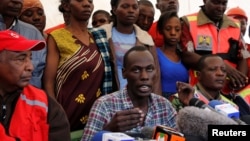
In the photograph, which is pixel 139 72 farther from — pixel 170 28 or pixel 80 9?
pixel 170 28

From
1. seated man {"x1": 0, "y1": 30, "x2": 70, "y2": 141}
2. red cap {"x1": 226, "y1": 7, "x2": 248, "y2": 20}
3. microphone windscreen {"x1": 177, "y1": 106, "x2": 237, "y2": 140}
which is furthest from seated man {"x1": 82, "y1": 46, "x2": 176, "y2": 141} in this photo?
red cap {"x1": 226, "y1": 7, "x2": 248, "y2": 20}

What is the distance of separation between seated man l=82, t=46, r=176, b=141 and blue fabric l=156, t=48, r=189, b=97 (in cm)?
97

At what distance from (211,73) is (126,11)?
820mm

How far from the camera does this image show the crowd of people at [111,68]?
104 inches

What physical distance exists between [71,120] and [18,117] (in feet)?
3.28

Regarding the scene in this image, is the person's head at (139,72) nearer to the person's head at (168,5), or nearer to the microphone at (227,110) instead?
the microphone at (227,110)

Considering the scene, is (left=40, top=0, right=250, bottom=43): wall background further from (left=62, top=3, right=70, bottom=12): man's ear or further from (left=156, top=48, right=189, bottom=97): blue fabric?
(left=156, top=48, right=189, bottom=97): blue fabric

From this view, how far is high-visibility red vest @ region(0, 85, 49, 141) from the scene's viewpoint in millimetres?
2537

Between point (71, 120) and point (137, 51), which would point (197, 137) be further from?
point (71, 120)

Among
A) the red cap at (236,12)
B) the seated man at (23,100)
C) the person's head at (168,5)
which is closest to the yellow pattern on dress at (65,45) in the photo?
the seated man at (23,100)

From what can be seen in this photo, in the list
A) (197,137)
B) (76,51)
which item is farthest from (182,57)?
(197,137)

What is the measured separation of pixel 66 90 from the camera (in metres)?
3.55

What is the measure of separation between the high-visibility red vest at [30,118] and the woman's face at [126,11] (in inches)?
57.0

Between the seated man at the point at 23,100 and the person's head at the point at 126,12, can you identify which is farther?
the person's head at the point at 126,12
